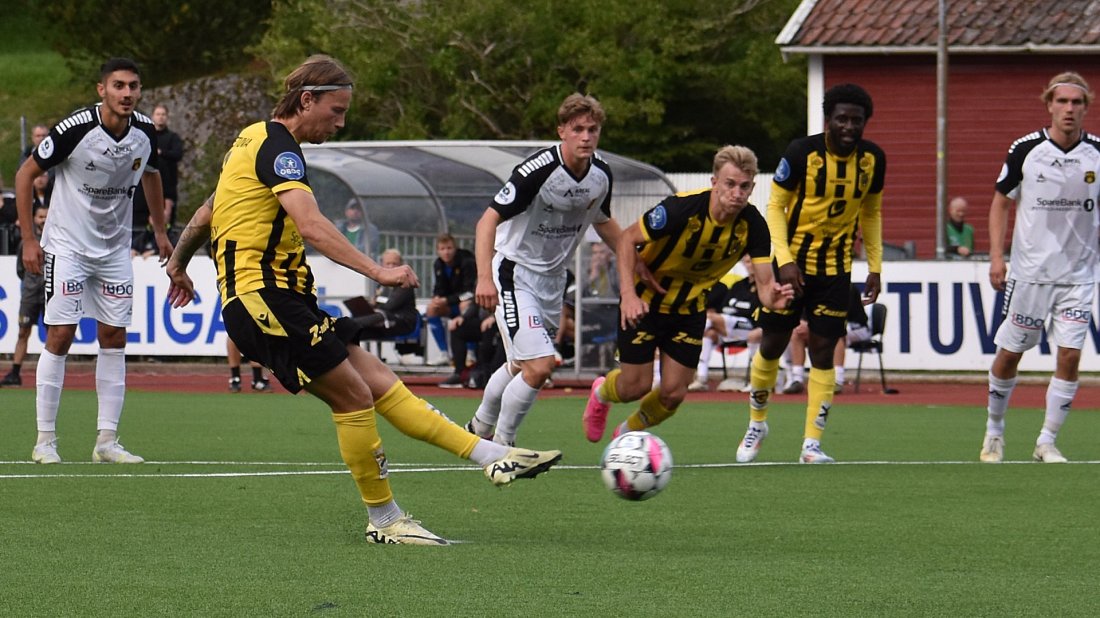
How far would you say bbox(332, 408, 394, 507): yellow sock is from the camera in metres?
7.01

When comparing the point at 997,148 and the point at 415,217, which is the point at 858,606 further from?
the point at 997,148

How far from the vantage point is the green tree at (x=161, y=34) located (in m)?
47.0

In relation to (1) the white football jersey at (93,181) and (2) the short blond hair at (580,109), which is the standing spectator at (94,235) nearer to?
(1) the white football jersey at (93,181)

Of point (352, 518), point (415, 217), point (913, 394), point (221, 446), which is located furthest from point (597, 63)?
point (352, 518)

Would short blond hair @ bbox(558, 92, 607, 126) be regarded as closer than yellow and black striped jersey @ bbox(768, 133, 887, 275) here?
Yes

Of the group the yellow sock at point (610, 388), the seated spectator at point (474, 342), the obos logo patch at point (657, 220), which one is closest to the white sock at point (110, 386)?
the yellow sock at point (610, 388)

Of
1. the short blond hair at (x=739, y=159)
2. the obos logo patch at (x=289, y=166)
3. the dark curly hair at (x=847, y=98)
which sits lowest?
the obos logo patch at (x=289, y=166)

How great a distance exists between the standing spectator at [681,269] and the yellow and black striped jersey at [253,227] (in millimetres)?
3090

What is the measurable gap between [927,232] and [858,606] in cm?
2640

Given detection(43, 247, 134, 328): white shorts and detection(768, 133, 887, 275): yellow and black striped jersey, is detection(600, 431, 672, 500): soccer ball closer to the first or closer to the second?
detection(768, 133, 887, 275): yellow and black striped jersey

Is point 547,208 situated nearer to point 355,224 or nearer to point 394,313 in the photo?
point 394,313

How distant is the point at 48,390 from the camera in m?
10.6

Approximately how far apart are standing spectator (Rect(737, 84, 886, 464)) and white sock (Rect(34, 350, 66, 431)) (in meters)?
4.21

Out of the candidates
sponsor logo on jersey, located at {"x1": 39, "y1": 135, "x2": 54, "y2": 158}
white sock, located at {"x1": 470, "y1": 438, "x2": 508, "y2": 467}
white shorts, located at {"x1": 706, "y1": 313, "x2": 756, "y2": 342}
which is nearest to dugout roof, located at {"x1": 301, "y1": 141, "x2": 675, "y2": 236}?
white shorts, located at {"x1": 706, "y1": 313, "x2": 756, "y2": 342}
